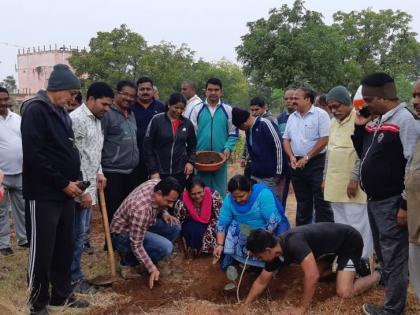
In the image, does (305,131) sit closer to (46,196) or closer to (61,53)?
(46,196)

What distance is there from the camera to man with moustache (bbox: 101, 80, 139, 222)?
15.6 ft

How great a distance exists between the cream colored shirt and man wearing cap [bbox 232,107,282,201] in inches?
31.3

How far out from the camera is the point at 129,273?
15.3 feet

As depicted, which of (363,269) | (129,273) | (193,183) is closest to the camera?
(363,269)

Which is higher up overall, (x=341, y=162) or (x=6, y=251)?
(x=341, y=162)

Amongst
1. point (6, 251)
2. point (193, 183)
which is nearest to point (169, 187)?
point (193, 183)

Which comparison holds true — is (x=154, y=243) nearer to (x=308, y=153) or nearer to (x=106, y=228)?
(x=106, y=228)

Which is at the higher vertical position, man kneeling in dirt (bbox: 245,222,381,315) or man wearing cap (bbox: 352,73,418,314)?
man wearing cap (bbox: 352,73,418,314)

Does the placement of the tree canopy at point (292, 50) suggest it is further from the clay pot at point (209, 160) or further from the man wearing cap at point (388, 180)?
the man wearing cap at point (388, 180)

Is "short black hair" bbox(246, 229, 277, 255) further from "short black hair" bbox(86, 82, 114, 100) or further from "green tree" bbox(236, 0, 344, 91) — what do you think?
"green tree" bbox(236, 0, 344, 91)

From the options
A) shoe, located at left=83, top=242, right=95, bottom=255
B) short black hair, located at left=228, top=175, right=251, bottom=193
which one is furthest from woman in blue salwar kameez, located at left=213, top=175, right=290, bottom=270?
shoe, located at left=83, top=242, right=95, bottom=255

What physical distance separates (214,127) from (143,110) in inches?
35.7

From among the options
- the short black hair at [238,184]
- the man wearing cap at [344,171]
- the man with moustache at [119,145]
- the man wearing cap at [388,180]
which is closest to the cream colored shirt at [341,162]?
the man wearing cap at [344,171]

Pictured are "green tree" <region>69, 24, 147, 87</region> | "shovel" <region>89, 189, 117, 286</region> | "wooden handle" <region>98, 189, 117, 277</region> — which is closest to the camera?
"shovel" <region>89, 189, 117, 286</region>
